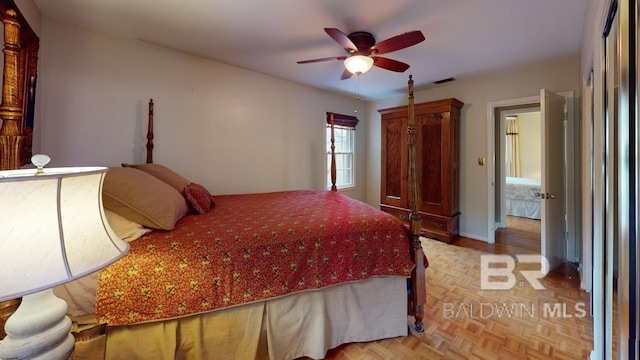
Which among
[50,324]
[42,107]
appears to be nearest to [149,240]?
[50,324]

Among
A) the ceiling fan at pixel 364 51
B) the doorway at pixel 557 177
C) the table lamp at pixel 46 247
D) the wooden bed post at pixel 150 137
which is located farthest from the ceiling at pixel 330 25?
the table lamp at pixel 46 247

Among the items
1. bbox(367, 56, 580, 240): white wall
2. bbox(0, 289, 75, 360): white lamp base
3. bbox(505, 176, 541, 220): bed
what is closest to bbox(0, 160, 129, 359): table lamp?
bbox(0, 289, 75, 360): white lamp base

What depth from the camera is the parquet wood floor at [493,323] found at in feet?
5.41

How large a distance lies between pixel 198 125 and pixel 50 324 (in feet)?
8.46

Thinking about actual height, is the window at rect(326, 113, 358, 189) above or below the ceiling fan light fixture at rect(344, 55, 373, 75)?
below

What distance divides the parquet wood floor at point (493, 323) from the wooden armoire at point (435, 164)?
1105 mm

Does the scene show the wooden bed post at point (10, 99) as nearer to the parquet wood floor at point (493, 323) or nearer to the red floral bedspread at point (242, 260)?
the red floral bedspread at point (242, 260)

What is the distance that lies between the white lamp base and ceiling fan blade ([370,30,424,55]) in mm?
2330

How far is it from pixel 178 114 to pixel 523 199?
21.0ft

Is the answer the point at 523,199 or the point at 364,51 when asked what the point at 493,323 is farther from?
the point at 523,199

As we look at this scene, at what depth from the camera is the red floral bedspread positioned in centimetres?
122

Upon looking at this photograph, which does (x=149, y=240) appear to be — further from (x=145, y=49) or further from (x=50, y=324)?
(x=145, y=49)

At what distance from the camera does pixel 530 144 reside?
23.0ft

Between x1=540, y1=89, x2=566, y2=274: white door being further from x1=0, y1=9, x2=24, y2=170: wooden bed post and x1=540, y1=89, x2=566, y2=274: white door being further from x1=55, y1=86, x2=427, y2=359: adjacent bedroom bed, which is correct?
x1=0, y1=9, x2=24, y2=170: wooden bed post
